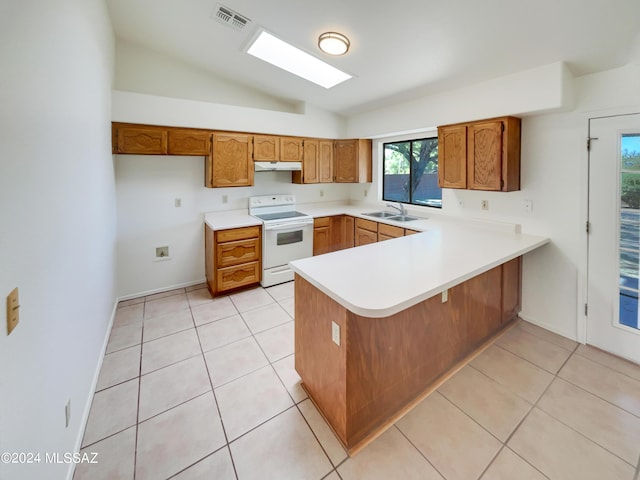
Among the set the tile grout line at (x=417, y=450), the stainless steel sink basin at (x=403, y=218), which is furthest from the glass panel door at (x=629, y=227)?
the tile grout line at (x=417, y=450)

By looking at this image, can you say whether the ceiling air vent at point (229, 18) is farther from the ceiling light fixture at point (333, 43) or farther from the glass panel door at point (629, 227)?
the glass panel door at point (629, 227)

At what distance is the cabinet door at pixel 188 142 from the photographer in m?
3.31

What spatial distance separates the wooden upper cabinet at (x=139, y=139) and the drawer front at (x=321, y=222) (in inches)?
81.4

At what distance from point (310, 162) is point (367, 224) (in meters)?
1.29

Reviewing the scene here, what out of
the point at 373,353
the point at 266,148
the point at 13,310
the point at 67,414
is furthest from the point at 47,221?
the point at 266,148

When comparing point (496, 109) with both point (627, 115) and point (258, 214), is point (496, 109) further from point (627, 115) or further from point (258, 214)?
point (258, 214)

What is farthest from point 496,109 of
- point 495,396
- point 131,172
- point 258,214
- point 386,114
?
point 131,172

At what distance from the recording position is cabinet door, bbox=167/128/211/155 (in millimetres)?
3309

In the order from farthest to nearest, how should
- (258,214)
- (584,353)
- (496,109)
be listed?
(258,214) < (496,109) < (584,353)

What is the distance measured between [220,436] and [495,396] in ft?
5.96

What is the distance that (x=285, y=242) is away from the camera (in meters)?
3.89

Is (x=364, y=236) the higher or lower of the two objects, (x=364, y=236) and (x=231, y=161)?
the lower

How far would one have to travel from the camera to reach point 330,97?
3.89 meters

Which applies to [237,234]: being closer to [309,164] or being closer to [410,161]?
[309,164]
